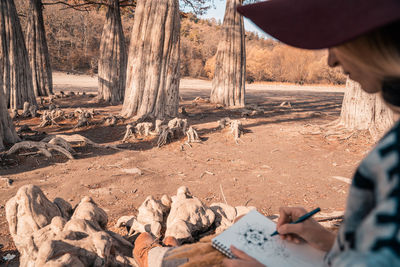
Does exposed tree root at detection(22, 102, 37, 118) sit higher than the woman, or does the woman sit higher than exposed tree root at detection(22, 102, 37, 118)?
the woman

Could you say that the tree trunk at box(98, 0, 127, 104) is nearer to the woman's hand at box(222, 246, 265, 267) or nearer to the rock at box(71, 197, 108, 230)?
the rock at box(71, 197, 108, 230)

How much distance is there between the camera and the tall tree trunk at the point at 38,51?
10.9m

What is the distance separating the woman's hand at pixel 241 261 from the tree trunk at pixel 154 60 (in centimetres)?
605

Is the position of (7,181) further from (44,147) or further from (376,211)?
(376,211)

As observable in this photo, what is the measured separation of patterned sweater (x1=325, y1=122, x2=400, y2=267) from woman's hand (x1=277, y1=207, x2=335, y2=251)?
60 cm

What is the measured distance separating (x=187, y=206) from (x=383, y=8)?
82.3 inches

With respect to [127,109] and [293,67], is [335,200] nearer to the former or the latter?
[127,109]

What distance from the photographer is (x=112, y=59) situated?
1069 cm

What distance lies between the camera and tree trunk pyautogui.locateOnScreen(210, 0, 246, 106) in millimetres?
10211

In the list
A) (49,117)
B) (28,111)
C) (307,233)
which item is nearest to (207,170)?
(307,233)

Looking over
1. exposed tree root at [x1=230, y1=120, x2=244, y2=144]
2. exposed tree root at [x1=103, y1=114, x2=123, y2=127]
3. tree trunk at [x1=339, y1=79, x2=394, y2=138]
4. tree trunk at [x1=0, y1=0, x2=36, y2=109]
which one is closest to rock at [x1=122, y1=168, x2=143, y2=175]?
exposed tree root at [x1=230, y1=120, x2=244, y2=144]

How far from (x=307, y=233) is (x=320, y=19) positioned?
1.02 metres

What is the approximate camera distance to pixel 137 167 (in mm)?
4438

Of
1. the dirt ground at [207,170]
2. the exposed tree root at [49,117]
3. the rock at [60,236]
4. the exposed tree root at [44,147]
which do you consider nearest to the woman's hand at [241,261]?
the rock at [60,236]
